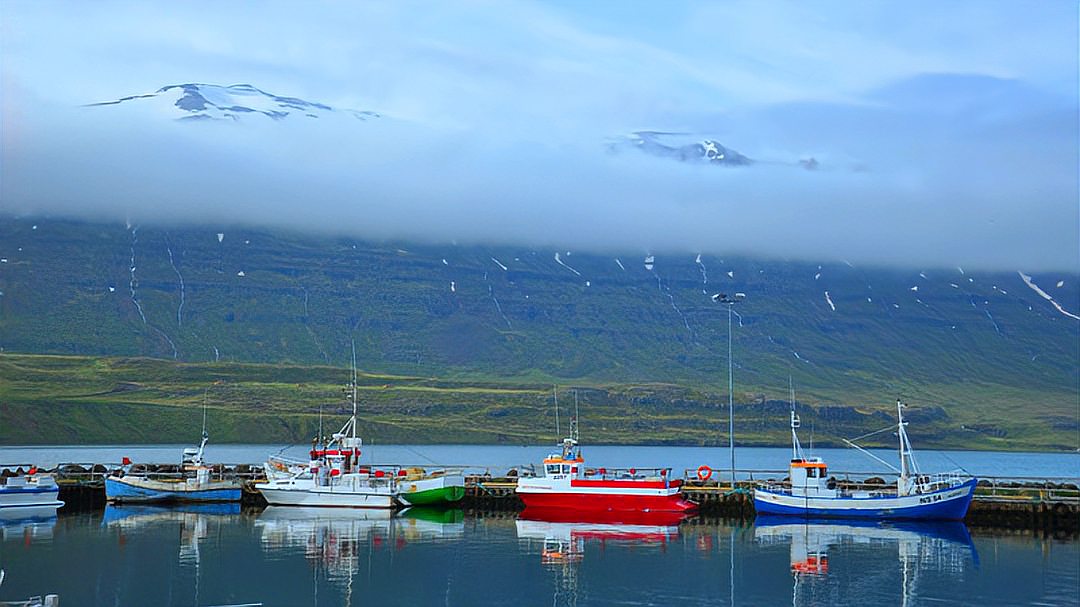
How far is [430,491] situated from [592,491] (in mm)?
10642

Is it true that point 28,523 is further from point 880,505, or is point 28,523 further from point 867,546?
point 880,505

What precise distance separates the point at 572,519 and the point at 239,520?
782 inches

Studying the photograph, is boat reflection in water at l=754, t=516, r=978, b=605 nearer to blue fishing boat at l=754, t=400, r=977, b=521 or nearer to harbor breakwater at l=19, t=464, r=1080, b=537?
blue fishing boat at l=754, t=400, r=977, b=521

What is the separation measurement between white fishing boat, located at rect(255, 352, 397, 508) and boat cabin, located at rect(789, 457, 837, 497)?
2561 centimetres

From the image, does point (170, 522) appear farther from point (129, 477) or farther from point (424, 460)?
point (424, 460)

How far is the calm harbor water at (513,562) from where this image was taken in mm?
42969

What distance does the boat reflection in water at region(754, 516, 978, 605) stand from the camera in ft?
156

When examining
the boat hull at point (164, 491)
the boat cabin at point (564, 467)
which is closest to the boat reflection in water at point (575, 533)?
the boat cabin at point (564, 467)

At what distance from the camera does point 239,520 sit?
68.4m

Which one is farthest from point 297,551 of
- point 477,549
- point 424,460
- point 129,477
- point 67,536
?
point 424,460

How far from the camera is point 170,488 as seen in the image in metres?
77.4

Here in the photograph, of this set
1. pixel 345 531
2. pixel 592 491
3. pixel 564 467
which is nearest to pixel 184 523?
pixel 345 531

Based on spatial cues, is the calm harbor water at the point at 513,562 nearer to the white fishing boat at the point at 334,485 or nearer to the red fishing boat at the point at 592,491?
the red fishing boat at the point at 592,491

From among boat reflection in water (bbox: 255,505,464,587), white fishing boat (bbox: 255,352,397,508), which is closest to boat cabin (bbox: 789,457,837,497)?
boat reflection in water (bbox: 255,505,464,587)
